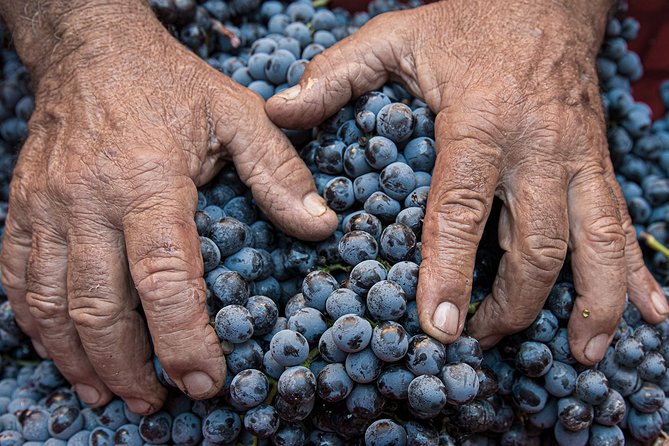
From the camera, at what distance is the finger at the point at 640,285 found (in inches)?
56.4

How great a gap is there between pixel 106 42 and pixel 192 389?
32.9 inches

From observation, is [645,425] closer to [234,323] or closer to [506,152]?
[506,152]

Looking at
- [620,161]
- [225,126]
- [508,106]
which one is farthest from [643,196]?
[225,126]

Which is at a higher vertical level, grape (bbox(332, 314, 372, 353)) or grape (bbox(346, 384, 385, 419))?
grape (bbox(332, 314, 372, 353))

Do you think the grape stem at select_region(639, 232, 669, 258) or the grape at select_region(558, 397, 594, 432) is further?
the grape stem at select_region(639, 232, 669, 258)

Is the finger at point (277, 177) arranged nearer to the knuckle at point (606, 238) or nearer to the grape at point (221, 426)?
the grape at point (221, 426)

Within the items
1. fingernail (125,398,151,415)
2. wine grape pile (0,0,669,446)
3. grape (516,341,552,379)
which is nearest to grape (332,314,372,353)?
wine grape pile (0,0,669,446)

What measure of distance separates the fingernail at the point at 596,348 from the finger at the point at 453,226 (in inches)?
11.2

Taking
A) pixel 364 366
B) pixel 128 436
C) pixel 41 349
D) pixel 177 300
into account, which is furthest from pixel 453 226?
pixel 41 349

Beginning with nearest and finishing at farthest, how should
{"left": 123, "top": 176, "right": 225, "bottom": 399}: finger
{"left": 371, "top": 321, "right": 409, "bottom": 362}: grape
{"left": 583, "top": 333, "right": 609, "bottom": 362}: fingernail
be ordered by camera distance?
{"left": 371, "top": 321, "right": 409, "bottom": 362}: grape → {"left": 123, "top": 176, "right": 225, "bottom": 399}: finger → {"left": 583, "top": 333, "right": 609, "bottom": 362}: fingernail

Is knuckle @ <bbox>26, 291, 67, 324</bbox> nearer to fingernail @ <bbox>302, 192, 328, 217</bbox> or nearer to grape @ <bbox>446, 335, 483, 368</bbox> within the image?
fingernail @ <bbox>302, 192, 328, 217</bbox>

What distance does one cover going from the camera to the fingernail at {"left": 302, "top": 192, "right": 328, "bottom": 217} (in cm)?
127

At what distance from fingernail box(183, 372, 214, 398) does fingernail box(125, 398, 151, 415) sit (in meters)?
0.16

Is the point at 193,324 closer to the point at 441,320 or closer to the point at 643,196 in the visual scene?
the point at 441,320
